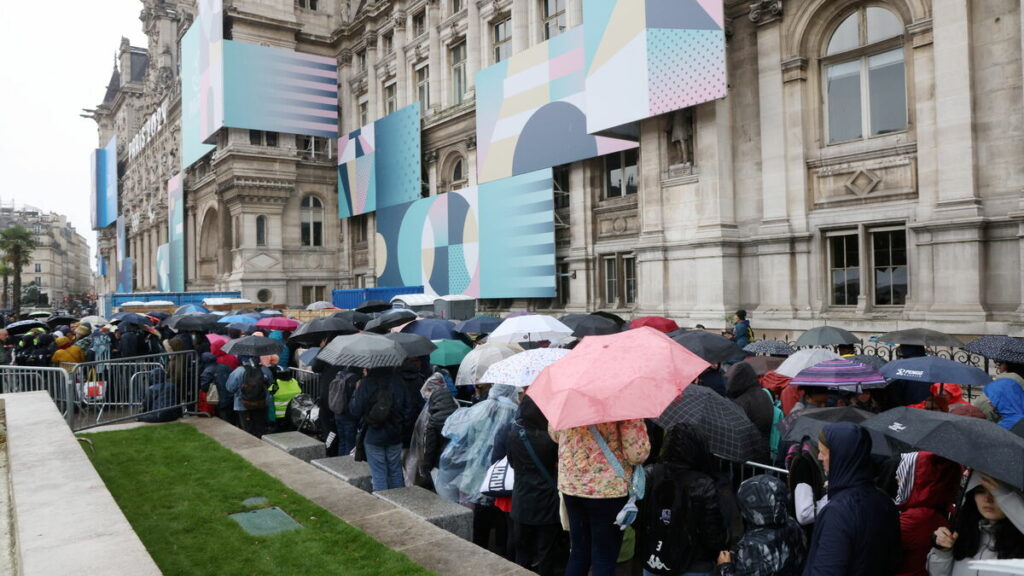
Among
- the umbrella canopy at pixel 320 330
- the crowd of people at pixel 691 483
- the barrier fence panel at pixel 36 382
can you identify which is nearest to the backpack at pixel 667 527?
the crowd of people at pixel 691 483

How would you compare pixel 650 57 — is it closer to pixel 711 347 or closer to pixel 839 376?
pixel 711 347

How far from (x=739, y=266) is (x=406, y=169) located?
19704 millimetres

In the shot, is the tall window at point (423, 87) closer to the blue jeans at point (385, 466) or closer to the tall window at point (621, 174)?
the tall window at point (621, 174)

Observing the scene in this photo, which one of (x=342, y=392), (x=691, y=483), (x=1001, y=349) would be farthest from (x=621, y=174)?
(x=691, y=483)

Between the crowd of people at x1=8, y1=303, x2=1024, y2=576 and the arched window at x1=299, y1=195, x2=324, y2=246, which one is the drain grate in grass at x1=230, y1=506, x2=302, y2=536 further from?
the arched window at x1=299, y1=195, x2=324, y2=246

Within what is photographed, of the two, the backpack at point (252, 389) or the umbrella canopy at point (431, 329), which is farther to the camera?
the umbrella canopy at point (431, 329)

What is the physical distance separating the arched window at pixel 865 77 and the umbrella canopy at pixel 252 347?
13.4 meters

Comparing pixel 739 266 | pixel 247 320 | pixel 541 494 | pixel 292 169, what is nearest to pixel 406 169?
pixel 292 169

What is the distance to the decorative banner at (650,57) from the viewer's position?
16.6m

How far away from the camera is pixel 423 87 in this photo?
33.7 metres

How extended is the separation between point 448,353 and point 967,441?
27.5 feet

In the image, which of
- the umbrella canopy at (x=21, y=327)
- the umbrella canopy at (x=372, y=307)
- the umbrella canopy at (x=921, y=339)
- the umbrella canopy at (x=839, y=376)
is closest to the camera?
the umbrella canopy at (x=839, y=376)

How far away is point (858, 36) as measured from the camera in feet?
51.0

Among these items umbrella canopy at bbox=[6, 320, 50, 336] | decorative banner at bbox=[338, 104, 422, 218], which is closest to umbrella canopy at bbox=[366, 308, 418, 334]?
umbrella canopy at bbox=[6, 320, 50, 336]
